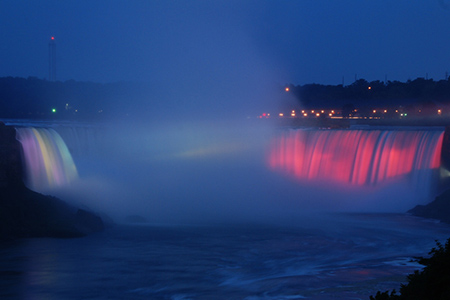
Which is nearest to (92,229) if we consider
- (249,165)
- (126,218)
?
(126,218)

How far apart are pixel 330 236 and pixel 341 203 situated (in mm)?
9288

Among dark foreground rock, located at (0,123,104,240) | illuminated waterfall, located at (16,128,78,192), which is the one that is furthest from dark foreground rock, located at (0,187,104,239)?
illuminated waterfall, located at (16,128,78,192)

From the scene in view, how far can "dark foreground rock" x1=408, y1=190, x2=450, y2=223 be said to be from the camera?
24.2 m

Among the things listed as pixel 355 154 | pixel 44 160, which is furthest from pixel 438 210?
pixel 44 160

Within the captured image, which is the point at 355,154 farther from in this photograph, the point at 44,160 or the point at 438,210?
the point at 44,160

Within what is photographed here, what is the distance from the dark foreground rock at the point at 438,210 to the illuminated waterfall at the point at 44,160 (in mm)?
15229

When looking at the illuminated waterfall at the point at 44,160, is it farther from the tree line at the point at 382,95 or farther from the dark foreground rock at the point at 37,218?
the tree line at the point at 382,95

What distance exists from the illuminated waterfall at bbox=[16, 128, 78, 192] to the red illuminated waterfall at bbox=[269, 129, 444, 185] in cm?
1373

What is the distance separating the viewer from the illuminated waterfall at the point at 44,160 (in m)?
25.0

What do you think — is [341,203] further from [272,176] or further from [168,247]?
[168,247]

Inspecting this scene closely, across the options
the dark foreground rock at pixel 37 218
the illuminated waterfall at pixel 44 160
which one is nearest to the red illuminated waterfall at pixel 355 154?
the illuminated waterfall at pixel 44 160

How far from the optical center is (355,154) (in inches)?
1312

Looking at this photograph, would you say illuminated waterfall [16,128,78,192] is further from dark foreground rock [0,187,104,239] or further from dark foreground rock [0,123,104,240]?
dark foreground rock [0,187,104,239]

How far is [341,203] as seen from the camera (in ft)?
100
